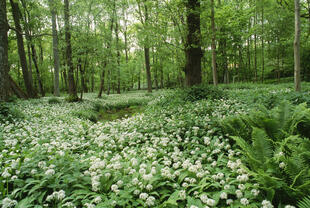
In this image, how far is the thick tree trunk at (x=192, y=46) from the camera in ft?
35.6

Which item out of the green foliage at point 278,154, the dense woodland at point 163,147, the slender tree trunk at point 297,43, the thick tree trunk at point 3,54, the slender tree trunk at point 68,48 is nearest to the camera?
the green foliage at point 278,154

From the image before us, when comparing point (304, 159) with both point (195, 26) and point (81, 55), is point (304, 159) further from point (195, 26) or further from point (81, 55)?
point (81, 55)

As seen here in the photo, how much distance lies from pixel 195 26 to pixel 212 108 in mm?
6623

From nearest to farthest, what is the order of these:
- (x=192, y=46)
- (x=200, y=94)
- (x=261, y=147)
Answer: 1. (x=261, y=147)
2. (x=200, y=94)
3. (x=192, y=46)

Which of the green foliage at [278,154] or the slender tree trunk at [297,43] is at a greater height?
the slender tree trunk at [297,43]

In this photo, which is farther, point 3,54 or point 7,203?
point 3,54

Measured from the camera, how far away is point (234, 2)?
25.0m

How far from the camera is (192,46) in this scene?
1091 centimetres

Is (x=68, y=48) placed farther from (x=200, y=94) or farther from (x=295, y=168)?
(x=295, y=168)

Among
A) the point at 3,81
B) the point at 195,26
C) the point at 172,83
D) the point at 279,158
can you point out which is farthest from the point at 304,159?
the point at 172,83

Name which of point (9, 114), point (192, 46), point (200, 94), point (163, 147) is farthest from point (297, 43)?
point (9, 114)

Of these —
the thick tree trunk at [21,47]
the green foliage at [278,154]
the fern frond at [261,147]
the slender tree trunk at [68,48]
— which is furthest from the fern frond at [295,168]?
the thick tree trunk at [21,47]

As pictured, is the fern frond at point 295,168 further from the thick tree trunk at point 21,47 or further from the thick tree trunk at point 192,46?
the thick tree trunk at point 21,47

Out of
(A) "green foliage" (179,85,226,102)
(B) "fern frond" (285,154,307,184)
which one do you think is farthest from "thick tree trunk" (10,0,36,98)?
(B) "fern frond" (285,154,307,184)
